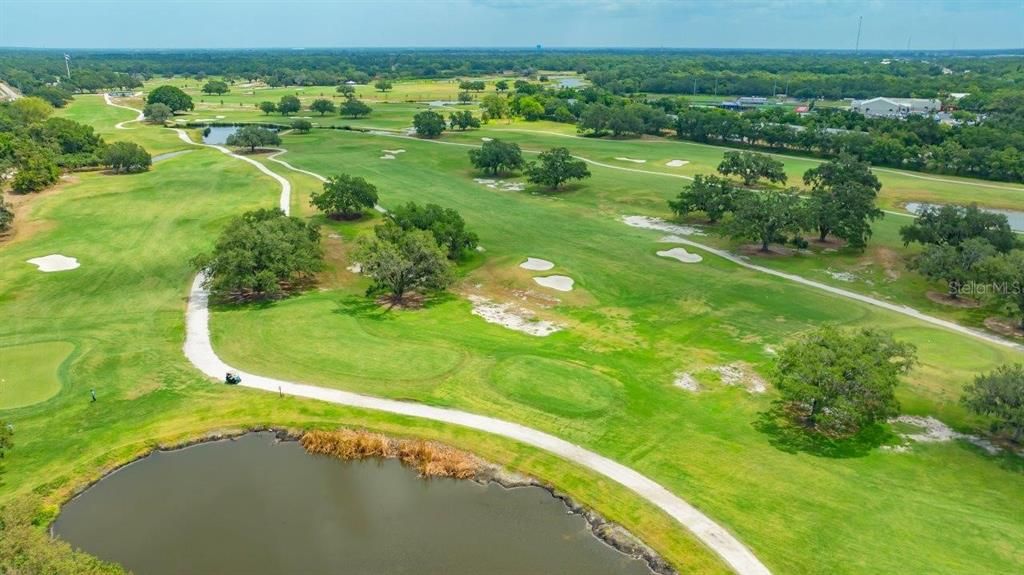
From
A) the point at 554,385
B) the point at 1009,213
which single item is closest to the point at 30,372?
the point at 554,385

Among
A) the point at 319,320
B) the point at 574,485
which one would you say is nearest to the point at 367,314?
the point at 319,320

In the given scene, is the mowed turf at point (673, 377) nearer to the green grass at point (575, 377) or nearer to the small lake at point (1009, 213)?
the green grass at point (575, 377)

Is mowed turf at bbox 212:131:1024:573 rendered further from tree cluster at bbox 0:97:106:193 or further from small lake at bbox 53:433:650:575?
tree cluster at bbox 0:97:106:193

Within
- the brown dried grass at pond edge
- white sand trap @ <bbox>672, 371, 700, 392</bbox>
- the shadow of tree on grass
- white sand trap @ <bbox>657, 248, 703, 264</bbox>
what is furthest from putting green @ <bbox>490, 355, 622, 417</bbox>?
white sand trap @ <bbox>657, 248, 703, 264</bbox>

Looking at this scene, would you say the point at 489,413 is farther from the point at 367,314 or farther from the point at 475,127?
the point at 475,127

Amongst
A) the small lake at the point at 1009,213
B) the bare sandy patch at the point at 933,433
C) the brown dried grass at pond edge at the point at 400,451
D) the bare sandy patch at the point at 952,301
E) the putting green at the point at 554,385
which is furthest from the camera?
the small lake at the point at 1009,213

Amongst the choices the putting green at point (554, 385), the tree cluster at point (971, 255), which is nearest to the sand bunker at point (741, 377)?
the putting green at point (554, 385)
